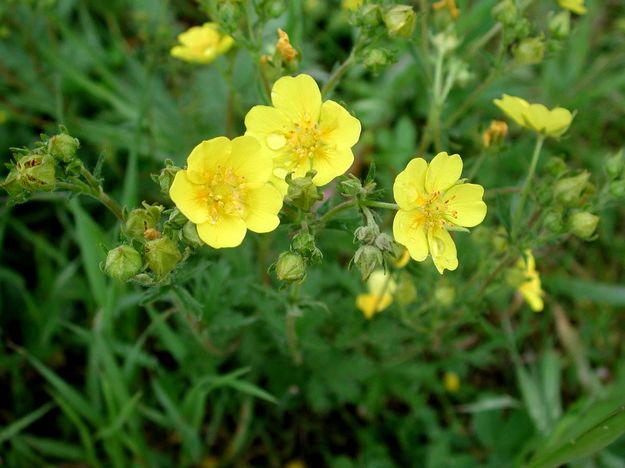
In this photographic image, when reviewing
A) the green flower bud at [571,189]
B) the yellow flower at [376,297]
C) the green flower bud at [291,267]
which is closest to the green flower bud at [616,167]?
the green flower bud at [571,189]

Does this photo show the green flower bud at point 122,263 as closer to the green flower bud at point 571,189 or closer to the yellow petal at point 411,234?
the yellow petal at point 411,234

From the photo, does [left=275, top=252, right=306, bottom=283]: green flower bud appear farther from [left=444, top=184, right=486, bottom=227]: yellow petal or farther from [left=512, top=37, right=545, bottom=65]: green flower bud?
[left=512, top=37, right=545, bottom=65]: green flower bud

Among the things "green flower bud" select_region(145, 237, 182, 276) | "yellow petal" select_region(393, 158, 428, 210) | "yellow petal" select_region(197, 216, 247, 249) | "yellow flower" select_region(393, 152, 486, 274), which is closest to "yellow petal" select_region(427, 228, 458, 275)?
"yellow flower" select_region(393, 152, 486, 274)

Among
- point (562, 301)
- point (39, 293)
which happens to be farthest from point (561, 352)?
point (39, 293)

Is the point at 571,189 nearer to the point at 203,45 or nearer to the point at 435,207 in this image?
the point at 435,207

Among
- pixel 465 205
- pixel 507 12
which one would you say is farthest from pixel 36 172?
pixel 507 12

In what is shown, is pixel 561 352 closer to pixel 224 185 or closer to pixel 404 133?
pixel 404 133
